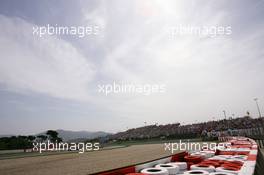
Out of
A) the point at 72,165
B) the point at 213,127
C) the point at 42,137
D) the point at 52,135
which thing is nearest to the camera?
the point at 72,165

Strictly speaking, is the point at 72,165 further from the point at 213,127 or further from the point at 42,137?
the point at 42,137

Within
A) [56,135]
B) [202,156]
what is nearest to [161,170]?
[202,156]

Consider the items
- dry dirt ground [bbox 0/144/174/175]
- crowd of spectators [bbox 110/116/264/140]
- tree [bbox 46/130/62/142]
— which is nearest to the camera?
dry dirt ground [bbox 0/144/174/175]

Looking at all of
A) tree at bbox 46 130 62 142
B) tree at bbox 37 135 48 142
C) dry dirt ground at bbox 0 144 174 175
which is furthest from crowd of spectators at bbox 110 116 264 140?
tree at bbox 37 135 48 142

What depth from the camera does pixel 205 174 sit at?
14.8 feet

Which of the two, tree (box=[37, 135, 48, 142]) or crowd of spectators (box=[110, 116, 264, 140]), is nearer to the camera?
crowd of spectators (box=[110, 116, 264, 140])

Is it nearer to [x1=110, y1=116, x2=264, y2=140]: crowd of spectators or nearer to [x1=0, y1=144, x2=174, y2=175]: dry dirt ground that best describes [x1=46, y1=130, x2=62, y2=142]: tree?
[x1=110, y1=116, x2=264, y2=140]: crowd of spectators

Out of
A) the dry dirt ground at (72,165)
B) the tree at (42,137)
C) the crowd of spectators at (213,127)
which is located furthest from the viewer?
the tree at (42,137)

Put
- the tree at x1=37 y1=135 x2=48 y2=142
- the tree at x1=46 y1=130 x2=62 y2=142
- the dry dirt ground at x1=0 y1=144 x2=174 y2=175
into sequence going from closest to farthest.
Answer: the dry dirt ground at x1=0 y1=144 x2=174 y2=175
the tree at x1=37 y1=135 x2=48 y2=142
the tree at x1=46 y1=130 x2=62 y2=142

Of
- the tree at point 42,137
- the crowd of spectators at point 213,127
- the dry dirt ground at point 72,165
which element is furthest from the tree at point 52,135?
the dry dirt ground at point 72,165

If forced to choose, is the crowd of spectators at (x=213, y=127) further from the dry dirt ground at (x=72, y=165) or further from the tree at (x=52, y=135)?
the tree at (x=52, y=135)

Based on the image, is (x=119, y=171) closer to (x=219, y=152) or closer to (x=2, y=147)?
(x=219, y=152)

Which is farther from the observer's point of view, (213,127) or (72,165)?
(213,127)

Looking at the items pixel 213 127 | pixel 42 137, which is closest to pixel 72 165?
pixel 213 127
